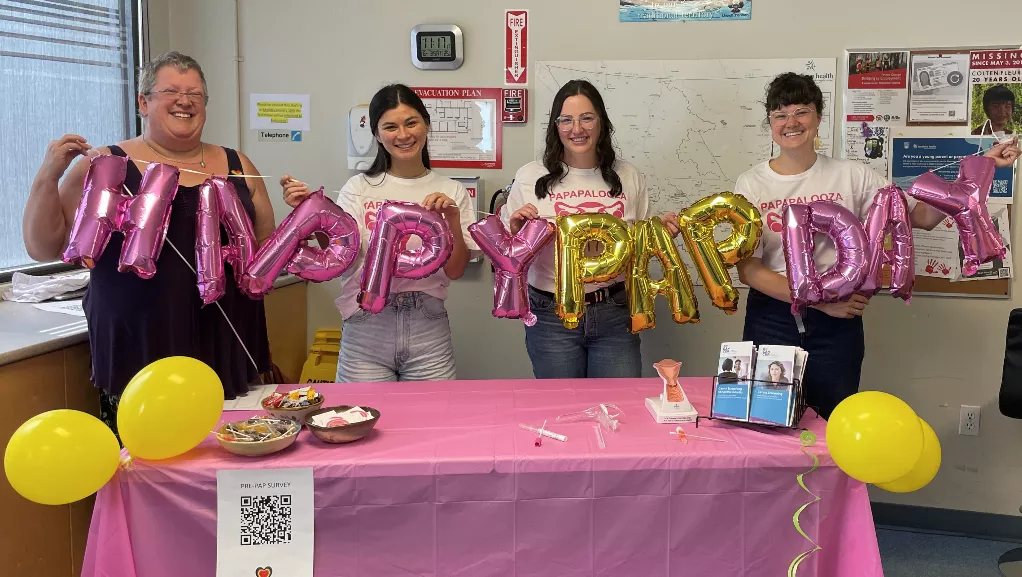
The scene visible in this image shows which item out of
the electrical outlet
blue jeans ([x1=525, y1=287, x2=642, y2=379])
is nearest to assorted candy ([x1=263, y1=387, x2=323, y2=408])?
blue jeans ([x1=525, y1=287, x2=642, y2=379])

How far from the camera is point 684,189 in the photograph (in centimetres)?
293

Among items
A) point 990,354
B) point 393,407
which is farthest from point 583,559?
point 990,354

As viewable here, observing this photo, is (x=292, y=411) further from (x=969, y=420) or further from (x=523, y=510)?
(x=969, y=420)

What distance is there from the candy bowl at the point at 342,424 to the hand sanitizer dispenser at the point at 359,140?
1.57 metres

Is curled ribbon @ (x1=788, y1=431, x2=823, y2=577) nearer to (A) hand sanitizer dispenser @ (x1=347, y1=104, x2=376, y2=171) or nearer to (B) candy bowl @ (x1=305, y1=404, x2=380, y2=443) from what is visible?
(B) candy bowl @ (x1=305, y1=404, x2=380, y2=443)

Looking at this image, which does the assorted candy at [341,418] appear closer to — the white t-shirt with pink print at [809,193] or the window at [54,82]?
the white t-shirt with pink print at [809,193]

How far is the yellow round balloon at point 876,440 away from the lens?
1450 mm

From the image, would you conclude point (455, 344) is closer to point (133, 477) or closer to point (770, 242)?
point (770, 242)

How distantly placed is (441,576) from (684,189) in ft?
6.15

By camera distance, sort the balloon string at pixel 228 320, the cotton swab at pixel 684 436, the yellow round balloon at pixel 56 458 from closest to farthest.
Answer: the yellow round balloon at pixel 56 458
the cotton swab at pixel 684 436
the balloon string at pixel 228 320

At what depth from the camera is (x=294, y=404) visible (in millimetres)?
1720

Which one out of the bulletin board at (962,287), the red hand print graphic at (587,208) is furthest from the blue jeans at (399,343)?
the bulletin board at (962,287)

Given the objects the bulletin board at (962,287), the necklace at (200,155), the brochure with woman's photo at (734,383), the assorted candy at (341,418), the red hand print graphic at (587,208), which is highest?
the necklace at (200,155)

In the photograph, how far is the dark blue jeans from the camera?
2.11 meters
